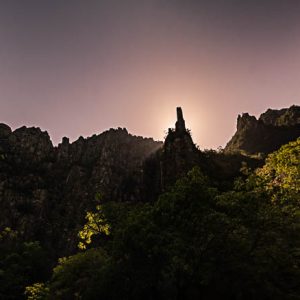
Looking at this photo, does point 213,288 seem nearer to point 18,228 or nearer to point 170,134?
point 170,134

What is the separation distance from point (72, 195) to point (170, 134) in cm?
4859

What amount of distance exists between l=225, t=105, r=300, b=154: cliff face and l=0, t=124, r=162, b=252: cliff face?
37.0 metres

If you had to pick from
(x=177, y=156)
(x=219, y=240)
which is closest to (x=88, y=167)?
(x=177, y=156)

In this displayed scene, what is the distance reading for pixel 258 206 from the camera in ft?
74.8

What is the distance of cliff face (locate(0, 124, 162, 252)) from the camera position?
322 ft

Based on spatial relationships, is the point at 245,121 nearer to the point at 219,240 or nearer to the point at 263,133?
the point at 263,133

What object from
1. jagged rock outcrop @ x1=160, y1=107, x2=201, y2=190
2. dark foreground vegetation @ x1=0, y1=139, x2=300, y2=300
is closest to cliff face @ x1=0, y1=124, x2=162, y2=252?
jagged rock outcrop @ x1=160, y1=107, x2=201, y2=190

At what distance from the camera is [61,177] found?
→ 119062 millimetres

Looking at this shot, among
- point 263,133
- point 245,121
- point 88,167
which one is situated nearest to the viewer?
point 263,133

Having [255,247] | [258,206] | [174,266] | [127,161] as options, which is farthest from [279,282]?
[127,161]

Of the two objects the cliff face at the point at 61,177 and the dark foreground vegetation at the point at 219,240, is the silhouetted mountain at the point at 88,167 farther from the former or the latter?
the dark foreground vegetation at the point at 219,240

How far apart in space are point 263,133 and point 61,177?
78.4m

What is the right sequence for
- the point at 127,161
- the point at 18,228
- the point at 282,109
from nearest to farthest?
the point at 18,228 → the point at 127,161 → the point at 282,109

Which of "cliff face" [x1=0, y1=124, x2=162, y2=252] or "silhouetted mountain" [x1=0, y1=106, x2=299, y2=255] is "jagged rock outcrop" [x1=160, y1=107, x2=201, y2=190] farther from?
"cliff face" [x1=0, y1=124, x2=162, y2=252]
